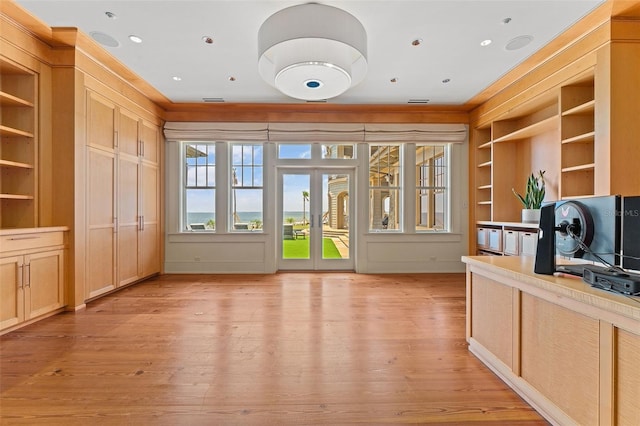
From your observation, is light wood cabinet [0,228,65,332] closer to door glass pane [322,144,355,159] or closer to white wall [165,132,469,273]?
white wall [165,132,469,273]

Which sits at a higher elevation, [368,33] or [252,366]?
[368,33]

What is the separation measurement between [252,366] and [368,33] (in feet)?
10.9

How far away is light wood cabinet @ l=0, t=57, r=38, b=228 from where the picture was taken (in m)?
3.14

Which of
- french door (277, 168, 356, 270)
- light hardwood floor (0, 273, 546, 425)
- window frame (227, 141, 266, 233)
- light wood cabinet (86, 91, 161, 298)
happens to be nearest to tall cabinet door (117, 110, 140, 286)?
light wood cabinet (86, 91, 161, 298)

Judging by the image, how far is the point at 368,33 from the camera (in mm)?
3051

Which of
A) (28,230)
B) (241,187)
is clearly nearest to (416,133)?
(241,187)

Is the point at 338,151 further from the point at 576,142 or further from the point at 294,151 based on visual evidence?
the point at 576,142

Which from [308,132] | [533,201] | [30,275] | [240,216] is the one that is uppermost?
[308,132]

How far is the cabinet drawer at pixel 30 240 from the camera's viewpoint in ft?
8.82

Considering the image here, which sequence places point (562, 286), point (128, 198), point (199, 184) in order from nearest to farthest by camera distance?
1. point (562, 286)
2. point (128, 198)
3. point (199, 184)

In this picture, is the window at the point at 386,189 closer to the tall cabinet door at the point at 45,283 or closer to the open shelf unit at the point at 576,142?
the open shelf unit at the point at 576,142

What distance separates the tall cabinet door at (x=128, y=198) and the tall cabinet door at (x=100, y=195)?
0.47 feet

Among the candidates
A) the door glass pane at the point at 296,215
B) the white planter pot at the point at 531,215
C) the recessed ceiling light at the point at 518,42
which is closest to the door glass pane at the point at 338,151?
the door glass pane at the point at 296,215

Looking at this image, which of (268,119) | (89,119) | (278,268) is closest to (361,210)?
(278,268)
